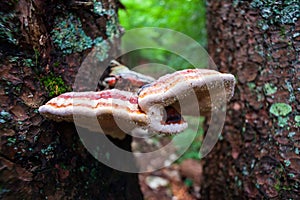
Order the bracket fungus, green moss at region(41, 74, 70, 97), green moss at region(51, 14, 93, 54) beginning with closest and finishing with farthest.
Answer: the bracket fungus, green moss at region(41, 74, 70, 97), green moss at region(51, 14, 93, 54)

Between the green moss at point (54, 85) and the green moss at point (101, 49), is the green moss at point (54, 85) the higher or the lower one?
the lower one

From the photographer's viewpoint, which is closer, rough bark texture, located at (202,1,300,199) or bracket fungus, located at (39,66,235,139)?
bracket fungus, located at (39,66,235,139)

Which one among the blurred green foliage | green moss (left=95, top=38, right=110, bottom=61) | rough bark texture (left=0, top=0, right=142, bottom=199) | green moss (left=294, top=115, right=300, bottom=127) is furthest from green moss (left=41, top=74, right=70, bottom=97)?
the blurred green foliage

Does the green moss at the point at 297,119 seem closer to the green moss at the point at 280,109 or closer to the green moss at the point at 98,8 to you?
the green moss at the point at 280,109

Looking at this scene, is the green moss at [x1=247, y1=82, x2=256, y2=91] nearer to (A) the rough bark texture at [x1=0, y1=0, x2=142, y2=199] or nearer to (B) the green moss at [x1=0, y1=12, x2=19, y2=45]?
(A) the rough bark texture at [x1=0, y1=0, x2=142, y2=199]

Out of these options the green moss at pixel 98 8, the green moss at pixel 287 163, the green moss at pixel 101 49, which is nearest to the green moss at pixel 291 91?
the green moss at pixel 287 163

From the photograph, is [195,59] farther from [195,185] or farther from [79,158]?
[79,158]

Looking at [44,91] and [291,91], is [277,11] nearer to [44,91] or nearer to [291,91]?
[291,91]

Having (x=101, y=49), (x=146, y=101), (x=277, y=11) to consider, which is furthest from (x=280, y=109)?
(x=101, y=49)
